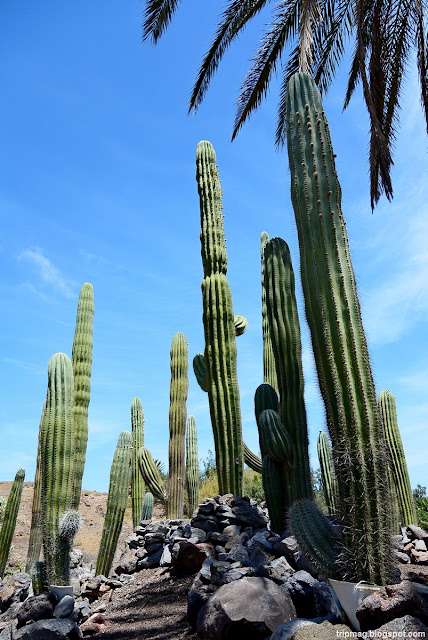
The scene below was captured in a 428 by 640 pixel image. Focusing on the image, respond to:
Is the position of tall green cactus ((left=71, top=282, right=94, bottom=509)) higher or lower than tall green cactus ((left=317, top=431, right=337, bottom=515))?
higher

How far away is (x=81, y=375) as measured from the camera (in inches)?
352

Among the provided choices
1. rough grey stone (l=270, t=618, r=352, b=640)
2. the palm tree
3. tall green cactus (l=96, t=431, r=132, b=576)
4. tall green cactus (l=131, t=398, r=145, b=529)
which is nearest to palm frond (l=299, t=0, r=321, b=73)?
the palm tree

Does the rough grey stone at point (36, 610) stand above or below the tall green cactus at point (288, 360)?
below

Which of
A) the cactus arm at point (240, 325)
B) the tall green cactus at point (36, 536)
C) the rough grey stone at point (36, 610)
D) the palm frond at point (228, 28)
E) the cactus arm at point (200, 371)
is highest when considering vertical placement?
the palm frond at point (228, 28)

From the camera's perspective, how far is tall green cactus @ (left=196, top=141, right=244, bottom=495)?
769cm

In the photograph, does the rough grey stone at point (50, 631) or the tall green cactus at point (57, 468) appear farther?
the tall green cactus at point (57, 468)

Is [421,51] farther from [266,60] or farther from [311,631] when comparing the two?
[311,631]

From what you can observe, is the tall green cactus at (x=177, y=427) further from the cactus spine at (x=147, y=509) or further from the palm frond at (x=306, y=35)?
the palm frond at (x=306, y=35)

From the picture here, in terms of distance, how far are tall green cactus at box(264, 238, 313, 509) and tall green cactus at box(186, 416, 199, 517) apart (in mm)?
5941

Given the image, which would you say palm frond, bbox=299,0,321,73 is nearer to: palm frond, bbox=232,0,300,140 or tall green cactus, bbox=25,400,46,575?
palm frond, bbox=232,0,300,140

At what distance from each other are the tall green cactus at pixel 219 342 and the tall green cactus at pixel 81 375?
2015 millimetres

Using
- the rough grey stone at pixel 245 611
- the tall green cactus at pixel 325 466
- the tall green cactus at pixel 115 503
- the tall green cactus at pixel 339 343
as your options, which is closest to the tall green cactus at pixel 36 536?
the tall green cactus at pixel 115 503

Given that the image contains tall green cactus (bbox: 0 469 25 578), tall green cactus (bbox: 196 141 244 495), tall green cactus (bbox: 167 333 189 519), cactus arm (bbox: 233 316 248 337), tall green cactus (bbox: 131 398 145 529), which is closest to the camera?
tall green cactus (bbox: 196 141 244 495)

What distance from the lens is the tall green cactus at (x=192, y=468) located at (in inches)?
487
